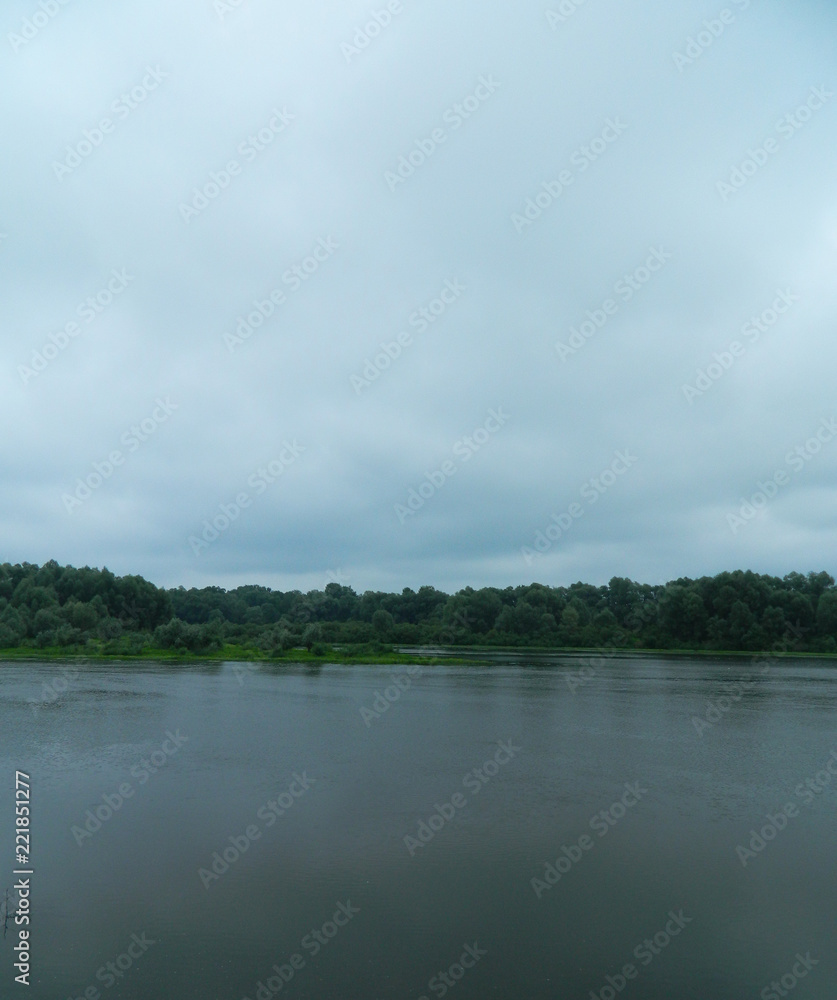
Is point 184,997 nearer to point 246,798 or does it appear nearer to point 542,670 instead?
point 246,798

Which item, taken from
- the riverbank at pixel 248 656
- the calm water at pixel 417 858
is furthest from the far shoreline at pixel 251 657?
the calm water at pixel 417 858

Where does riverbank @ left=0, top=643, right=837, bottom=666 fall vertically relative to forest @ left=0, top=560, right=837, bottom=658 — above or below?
below

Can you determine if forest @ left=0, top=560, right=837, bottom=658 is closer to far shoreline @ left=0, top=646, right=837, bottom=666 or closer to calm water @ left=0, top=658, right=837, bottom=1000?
far shoreline @ left=0, top=646, right=837, bottom=666

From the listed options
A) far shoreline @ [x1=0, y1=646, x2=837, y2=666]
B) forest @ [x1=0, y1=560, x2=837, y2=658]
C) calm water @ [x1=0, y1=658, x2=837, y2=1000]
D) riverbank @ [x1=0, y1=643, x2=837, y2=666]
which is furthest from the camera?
forest @ [x1=0, y1=560, x2=837, y2=658]

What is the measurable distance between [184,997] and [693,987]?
6.05 m

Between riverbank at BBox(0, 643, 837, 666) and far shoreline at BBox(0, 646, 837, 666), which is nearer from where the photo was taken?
far shoreline at BBox(0, 646, 837, 666)

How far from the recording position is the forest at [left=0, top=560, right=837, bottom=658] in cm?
7419

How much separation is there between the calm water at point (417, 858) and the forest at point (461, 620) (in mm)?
44664

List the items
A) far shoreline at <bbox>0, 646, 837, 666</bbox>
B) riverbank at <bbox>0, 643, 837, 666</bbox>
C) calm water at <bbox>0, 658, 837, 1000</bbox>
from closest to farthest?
calm water at <bbox>0, 658, 837, 1000</bbox> < far shoreline at <bbox>0, 646, 837, 666</bbox> < riverbank at <bbox>0, 643, 837, 666</bbox>

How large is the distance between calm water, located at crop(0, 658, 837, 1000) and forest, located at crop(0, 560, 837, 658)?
4466 cm

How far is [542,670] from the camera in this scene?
6116 centimetres

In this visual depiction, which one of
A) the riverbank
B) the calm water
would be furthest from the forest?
the calm water

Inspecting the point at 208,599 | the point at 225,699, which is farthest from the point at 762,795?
the point at 208,599

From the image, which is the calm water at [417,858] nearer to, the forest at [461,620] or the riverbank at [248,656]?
the riverbank at [248,656]
